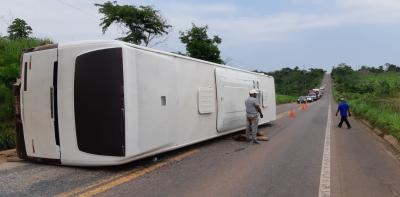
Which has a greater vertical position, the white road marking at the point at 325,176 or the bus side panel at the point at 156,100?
the bus side panel at the point at 156,100

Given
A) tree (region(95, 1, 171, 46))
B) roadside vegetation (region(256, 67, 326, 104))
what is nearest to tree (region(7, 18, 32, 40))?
tree (region(95, 1, 171, 46))

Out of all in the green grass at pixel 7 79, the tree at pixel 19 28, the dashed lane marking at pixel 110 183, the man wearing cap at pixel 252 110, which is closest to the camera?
the dashed lane marking at pixel 110 183

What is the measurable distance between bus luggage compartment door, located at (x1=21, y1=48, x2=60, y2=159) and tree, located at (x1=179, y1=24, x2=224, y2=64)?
28.6 meters

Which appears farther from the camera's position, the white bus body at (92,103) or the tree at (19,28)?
the tree at (19,28)

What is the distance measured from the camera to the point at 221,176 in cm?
860

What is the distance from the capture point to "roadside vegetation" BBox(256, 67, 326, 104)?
441 ft

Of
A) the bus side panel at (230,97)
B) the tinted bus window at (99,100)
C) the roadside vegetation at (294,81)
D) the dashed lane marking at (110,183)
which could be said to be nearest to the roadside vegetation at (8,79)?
the tinted bus window at (99,100)

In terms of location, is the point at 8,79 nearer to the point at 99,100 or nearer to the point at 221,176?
the point at 99,100

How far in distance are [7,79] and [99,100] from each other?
24.3ft

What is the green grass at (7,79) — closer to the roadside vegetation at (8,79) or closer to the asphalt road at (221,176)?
the roadside vegetation at (8,79)

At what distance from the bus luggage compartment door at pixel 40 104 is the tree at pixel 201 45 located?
28593 millimetres

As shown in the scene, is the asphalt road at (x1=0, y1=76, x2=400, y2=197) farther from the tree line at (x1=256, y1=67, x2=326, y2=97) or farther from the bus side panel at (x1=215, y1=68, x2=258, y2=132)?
the tree line at (x1=256, y1=67, x2=326, y2=97)

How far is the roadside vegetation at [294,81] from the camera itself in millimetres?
134500

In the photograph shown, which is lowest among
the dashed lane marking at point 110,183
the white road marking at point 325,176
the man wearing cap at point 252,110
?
the white road marking at point 325,176
